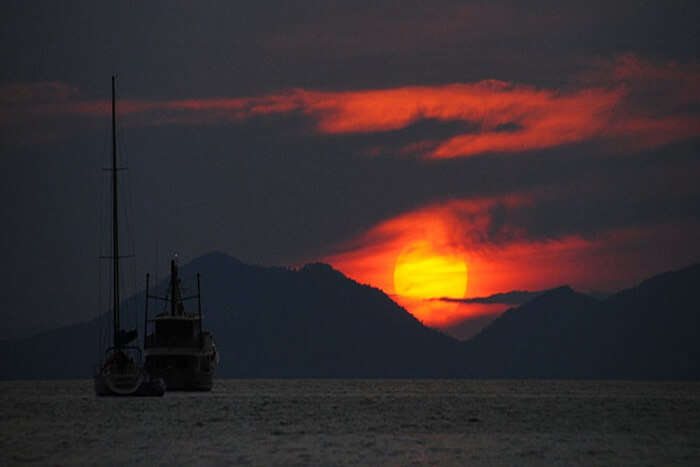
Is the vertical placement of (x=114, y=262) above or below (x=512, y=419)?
above

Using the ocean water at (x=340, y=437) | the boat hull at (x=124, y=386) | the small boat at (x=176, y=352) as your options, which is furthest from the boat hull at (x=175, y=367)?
the ocean water at (x=340, y=437)

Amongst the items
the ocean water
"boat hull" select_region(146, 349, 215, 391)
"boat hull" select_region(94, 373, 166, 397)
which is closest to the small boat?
"boat hull" select_region(146, 349, 215, 391)

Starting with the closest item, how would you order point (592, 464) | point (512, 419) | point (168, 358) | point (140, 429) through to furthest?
point (592, 464), point (140, 429), point (512, 419), point (168, 358)

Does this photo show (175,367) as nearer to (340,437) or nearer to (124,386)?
(124,386)

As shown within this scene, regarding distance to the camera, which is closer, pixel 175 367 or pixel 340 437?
pixel 340 437

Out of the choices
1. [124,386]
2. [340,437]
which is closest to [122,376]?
[124,386]

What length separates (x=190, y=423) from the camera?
61.7m

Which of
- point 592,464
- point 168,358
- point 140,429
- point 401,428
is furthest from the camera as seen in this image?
point 168,358

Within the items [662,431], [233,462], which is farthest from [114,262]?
[233,462]

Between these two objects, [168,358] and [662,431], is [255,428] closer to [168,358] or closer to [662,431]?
[662,431]

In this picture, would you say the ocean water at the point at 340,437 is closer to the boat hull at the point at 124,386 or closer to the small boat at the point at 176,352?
the boat hull at the point at 124,386

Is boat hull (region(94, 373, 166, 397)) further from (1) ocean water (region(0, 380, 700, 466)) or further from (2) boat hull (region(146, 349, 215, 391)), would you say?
(1) ocean water (region(0, 380, 700, 466))

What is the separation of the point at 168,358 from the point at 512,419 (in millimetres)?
44356

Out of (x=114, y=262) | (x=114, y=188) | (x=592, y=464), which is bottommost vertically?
(x=592, y=464)
